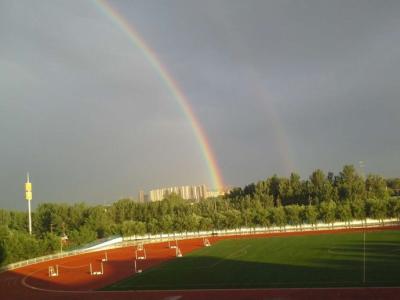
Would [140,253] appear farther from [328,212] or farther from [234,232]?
[328,212]

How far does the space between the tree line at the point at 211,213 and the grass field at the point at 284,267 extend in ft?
78.9

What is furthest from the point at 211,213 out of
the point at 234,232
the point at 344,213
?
the point at 344,213

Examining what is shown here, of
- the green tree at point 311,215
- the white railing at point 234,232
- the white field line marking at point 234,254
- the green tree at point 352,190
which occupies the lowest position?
the white railing at point 234,232

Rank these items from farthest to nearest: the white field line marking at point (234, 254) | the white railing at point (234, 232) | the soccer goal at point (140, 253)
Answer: the white railing at point (234, 232) → the soccer goal at point (140, 253) → the white field line marking at point (234, 254)

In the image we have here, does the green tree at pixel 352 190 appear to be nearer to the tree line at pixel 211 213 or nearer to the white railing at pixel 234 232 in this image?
the tree line at pixel 211 213

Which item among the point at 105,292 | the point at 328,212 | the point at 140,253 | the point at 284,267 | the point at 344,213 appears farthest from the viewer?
the point at 328,212

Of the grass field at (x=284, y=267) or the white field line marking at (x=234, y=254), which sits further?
the white field line marking at (x=234, y=254)

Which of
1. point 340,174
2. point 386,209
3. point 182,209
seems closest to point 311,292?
point 386,209

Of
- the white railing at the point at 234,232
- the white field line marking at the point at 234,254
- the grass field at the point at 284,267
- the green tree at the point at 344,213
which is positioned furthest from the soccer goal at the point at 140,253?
the green tree at the point at 344,213

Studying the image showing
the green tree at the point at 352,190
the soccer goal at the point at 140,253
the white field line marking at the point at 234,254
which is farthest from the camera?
the green tree at the point at 352,190

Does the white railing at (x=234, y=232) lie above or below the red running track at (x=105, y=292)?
below

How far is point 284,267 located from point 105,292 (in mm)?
14251

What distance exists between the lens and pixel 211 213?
8706 cm

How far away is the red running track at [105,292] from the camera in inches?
1006
